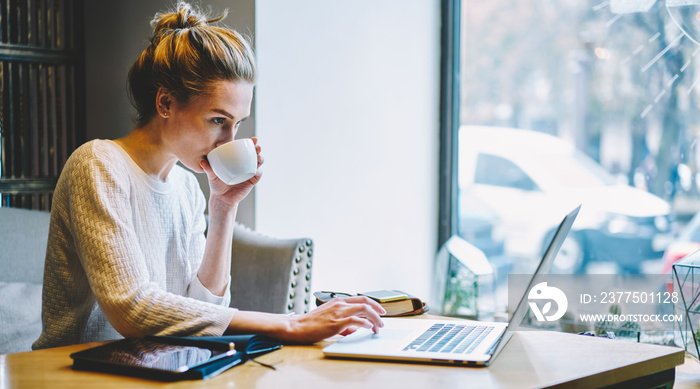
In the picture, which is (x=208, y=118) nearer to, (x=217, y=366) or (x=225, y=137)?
(x=225, y=137)

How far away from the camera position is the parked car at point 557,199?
2553mm

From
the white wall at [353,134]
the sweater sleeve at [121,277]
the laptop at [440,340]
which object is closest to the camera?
the laptop at [440,340]

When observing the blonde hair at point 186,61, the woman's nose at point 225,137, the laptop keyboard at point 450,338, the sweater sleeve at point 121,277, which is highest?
the blonde hair at point 186,61

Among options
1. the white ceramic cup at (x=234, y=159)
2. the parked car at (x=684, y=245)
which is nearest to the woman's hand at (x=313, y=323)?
the white ceramic cup at (x=234, y=159)

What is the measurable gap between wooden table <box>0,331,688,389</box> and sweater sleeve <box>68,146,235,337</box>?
11cm

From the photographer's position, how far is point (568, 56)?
8.80 feet

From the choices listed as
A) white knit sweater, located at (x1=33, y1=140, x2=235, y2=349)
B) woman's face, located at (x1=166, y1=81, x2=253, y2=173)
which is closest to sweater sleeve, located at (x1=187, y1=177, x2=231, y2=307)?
white knit sweater, located at (x1=33, y1=140, x2=235, y2=349)

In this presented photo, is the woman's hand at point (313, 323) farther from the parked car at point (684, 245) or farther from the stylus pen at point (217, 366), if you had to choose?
the parked car at point (684, 245)

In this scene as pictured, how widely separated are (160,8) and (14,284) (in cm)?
115

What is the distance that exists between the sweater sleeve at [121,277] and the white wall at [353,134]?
3.64 ft

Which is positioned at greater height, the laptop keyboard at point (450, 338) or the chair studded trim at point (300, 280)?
the laptop keyboard at point (450, 338)

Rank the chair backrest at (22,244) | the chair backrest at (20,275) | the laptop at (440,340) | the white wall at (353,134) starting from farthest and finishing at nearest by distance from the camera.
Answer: the white wall at (353,134) < the chair backrest at (22,244) < the chair backrest at (20,275) < the laptop at (440,340)

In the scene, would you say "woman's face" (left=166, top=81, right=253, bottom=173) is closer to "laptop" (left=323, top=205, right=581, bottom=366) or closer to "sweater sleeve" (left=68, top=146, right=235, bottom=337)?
"sweater sleeve" (left=68, top=146, right=235, bottom=337)

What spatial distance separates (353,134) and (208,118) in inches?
52.5
